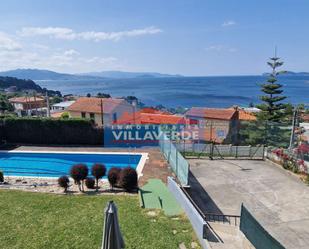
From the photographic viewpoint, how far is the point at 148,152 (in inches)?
794

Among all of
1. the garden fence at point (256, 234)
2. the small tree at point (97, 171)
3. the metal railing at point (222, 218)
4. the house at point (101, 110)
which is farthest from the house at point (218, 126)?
the garden fence at point (256, 234)

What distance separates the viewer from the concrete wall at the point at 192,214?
715cm

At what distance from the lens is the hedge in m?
23.2

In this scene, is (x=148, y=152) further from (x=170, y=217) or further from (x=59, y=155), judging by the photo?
(x=170, y=217)

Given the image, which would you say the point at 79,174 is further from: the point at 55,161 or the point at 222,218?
the point at 55,161

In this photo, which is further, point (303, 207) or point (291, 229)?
point (303, 207)

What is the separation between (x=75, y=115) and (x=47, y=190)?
889 inches

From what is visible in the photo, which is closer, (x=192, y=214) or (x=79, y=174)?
(x=192, y=214)

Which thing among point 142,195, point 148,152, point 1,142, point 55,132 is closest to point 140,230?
point 142,195

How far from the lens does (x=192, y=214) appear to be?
8070 mm

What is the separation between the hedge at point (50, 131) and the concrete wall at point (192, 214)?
14.0 metres

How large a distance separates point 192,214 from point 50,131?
1834 cm

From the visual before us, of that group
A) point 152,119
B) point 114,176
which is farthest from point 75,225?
point 152,119

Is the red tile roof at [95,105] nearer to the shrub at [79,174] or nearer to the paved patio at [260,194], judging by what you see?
the paved patio at [260,194]
